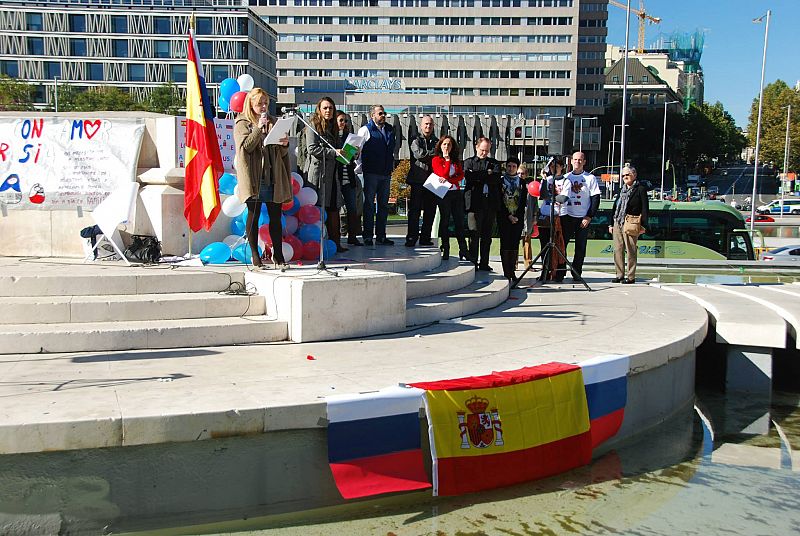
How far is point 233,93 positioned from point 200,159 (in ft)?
7.97

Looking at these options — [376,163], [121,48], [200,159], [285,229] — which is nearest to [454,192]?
[376,163]

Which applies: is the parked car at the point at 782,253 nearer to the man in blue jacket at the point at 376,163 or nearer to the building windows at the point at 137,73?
the man in blue jacket at the point at 376,163

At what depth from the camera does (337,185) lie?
11.4 m

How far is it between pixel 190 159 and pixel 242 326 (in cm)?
277

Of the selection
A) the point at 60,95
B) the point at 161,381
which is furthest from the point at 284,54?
the point at 161,381

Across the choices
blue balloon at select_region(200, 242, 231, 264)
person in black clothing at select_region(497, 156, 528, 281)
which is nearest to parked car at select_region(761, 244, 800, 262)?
person in black clothing at select_region(497, 156, 528, 281)

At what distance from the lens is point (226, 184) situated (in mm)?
10555

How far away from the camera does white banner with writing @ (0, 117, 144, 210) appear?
10531mm

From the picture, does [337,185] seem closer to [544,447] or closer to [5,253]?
[5,253]

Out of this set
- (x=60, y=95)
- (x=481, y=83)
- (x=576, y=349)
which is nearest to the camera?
(x=576, y=349)

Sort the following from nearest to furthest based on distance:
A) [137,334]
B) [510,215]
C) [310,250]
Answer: [137,334] → [310,250] → [510,215]

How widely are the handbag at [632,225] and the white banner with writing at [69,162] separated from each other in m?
7.82

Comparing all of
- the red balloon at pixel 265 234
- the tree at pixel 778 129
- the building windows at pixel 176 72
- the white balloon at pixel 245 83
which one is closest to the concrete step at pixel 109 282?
the red balloon at pixel 265 234

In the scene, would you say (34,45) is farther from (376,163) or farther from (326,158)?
(326,158)
